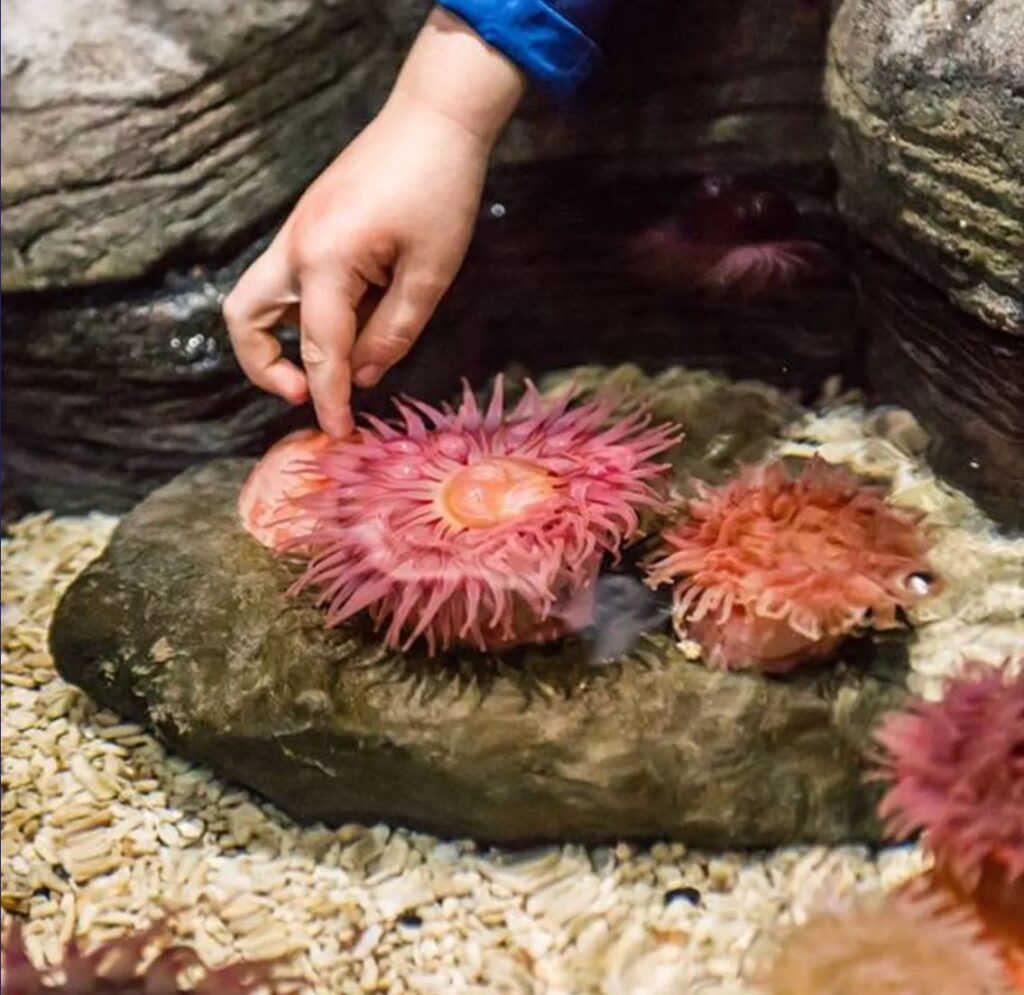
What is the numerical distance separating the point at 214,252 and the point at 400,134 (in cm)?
35

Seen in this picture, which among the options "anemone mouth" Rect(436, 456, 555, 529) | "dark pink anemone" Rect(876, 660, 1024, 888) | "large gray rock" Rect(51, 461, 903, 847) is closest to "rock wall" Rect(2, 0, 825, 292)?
"anemone mouth" Rect(436, 456, 555, 529)

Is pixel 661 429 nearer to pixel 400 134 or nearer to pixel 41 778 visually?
pixel 400 134

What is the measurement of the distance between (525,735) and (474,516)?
0.18 metres

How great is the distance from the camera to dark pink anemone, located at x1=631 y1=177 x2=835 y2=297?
4.77ft

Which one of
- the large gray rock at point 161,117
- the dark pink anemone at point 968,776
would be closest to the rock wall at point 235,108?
the large gray rock at point 161,117

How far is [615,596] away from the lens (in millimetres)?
1180

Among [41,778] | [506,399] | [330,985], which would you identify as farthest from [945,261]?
[41,778]

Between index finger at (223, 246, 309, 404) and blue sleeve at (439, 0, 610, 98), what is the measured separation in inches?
10.5

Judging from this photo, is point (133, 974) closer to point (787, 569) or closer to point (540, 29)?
point (787, 569)

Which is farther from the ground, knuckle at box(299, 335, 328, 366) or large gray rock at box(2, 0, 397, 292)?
large gray rock at box(2, 0, 397, 292)

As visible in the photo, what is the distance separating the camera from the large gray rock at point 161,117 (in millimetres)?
1420

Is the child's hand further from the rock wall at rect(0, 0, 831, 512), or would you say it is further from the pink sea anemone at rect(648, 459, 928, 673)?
the pink sea anemone at rect(648, 459, 928, 673)

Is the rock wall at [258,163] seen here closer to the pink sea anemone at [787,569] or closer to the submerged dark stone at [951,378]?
the submerged dark stone at [951,378]

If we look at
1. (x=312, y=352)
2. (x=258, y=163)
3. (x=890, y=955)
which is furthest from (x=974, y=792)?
(x=258, y=163)
